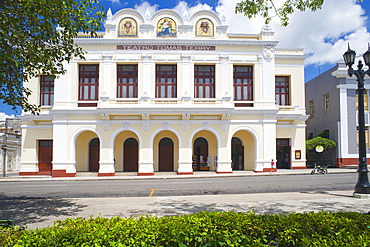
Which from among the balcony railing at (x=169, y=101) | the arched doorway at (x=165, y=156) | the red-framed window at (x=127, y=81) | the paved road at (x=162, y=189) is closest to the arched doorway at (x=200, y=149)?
the arched doorway at (x=165, y=156)

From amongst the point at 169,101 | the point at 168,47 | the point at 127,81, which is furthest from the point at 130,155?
the point at 168,47

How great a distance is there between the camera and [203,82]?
81.4ft

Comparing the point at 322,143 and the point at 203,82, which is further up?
the point at 203,82

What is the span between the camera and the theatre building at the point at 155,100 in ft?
76.5

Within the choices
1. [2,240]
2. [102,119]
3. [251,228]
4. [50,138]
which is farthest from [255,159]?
[2,240]

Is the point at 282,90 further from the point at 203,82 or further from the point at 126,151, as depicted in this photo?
the point at 126,151

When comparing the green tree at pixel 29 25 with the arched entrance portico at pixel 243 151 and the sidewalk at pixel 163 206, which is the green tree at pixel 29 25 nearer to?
the sidewalk at pixel 163 206

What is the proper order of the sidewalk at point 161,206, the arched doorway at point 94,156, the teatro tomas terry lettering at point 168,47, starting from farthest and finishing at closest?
1. the arched doorway at point 94,156
2. the teatro tomas terry lettering at point 168,47
3. the sidewalk at point 161,206

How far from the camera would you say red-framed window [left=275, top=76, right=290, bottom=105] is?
1064 inches

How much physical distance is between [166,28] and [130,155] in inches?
460

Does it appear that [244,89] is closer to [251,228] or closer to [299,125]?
[299,125]

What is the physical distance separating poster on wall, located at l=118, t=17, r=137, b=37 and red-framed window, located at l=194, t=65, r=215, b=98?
6154 millimetres

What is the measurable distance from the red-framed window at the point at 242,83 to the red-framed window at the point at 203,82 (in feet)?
6.77

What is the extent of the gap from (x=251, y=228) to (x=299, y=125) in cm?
2442
